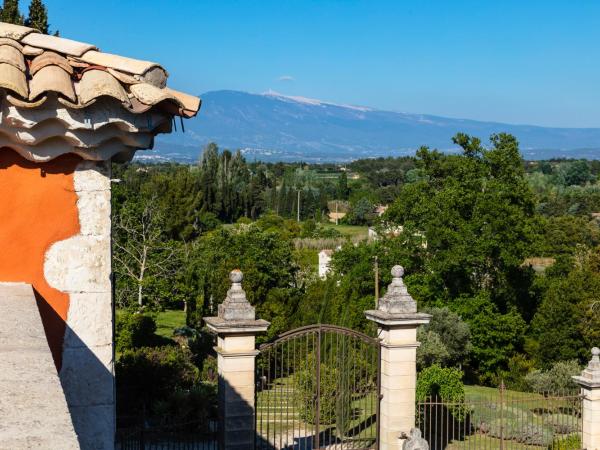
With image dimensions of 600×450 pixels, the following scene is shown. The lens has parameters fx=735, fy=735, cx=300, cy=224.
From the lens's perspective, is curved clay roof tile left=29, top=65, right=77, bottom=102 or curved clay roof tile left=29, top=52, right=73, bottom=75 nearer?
curved clay roof tile left=29, top=65, right=77, bottom=102

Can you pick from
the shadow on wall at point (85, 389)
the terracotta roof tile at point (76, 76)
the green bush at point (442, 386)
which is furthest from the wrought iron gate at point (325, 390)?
the terracotta roof tile at point (76, 76)

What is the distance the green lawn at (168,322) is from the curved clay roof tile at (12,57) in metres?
29.1

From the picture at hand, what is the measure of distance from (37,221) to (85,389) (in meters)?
0.83

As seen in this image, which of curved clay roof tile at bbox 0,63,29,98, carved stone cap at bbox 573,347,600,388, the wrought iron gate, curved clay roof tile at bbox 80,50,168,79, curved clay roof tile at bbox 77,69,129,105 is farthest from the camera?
carved stone cap at bbox 573,347,600,388

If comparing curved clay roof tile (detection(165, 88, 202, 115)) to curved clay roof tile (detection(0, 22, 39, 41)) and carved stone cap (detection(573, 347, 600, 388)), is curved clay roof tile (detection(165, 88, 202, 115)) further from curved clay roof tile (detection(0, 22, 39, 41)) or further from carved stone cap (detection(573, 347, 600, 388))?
carved stone cap (detection(573, 347, 600, 388))

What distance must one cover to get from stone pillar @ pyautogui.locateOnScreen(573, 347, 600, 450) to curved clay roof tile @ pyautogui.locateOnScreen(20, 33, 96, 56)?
36.0 feet

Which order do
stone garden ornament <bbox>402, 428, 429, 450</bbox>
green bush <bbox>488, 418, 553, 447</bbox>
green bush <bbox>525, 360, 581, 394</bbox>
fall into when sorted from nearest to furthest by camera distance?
stone garden ornament <bbox>402, 428, 429, 450</bbox>, green bush <bbox>488, 418, 553, 447</bbox>, green bush <bbox>525, 360, 581, 394</bbox>

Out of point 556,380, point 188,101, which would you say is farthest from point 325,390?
Result: point 188,101

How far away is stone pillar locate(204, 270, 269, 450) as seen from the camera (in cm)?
953

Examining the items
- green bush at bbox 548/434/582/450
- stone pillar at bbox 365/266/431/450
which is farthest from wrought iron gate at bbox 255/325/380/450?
green bush at bbox 548/434/582/450

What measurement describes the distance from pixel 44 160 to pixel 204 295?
1135 inches

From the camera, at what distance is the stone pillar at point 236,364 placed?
9.53 metres

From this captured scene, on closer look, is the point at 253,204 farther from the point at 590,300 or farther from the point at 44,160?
the point at 44,160

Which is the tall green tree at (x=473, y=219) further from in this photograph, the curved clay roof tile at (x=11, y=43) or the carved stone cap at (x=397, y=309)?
the curved clay roof tile at (x=11, y=43)
